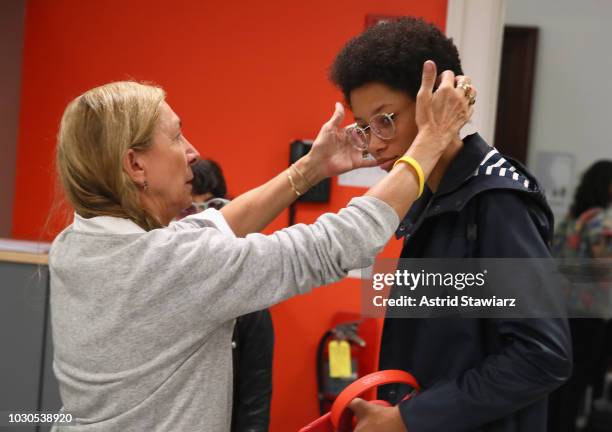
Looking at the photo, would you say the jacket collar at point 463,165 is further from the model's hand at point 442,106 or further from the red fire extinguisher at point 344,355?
the red fire extinguisher at point 344,355

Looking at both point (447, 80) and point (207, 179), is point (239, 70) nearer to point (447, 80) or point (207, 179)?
point (207, 179)

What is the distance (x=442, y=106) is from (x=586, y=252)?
1933 mm

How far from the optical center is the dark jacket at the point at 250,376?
183 cm

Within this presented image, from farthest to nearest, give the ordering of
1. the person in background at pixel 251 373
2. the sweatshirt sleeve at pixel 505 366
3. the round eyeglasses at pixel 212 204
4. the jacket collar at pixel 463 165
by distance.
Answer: the round eyeglasses at pixel 212 204 < the person in background at pixel 251 373 < the jacket collar at pixel 463 165 < the sweatshirt sleeve at pixel 505 366

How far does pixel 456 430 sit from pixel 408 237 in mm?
343

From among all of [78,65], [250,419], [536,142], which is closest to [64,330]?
[250,419]

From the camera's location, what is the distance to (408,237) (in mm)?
1146

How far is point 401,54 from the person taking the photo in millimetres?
1099

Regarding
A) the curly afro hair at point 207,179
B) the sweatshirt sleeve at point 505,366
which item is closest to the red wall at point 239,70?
the curly afro hair at point 207,179

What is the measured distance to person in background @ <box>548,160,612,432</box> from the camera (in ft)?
8.35

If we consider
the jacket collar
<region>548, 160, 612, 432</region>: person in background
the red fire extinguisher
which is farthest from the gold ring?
<region>548, 160, 612, 432</region>: person in background

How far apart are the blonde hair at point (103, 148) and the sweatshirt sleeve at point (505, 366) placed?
0.57 meters

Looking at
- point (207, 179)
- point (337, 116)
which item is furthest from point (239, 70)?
point (337, 116)

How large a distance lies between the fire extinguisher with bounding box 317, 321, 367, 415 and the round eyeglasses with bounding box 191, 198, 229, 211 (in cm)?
75
